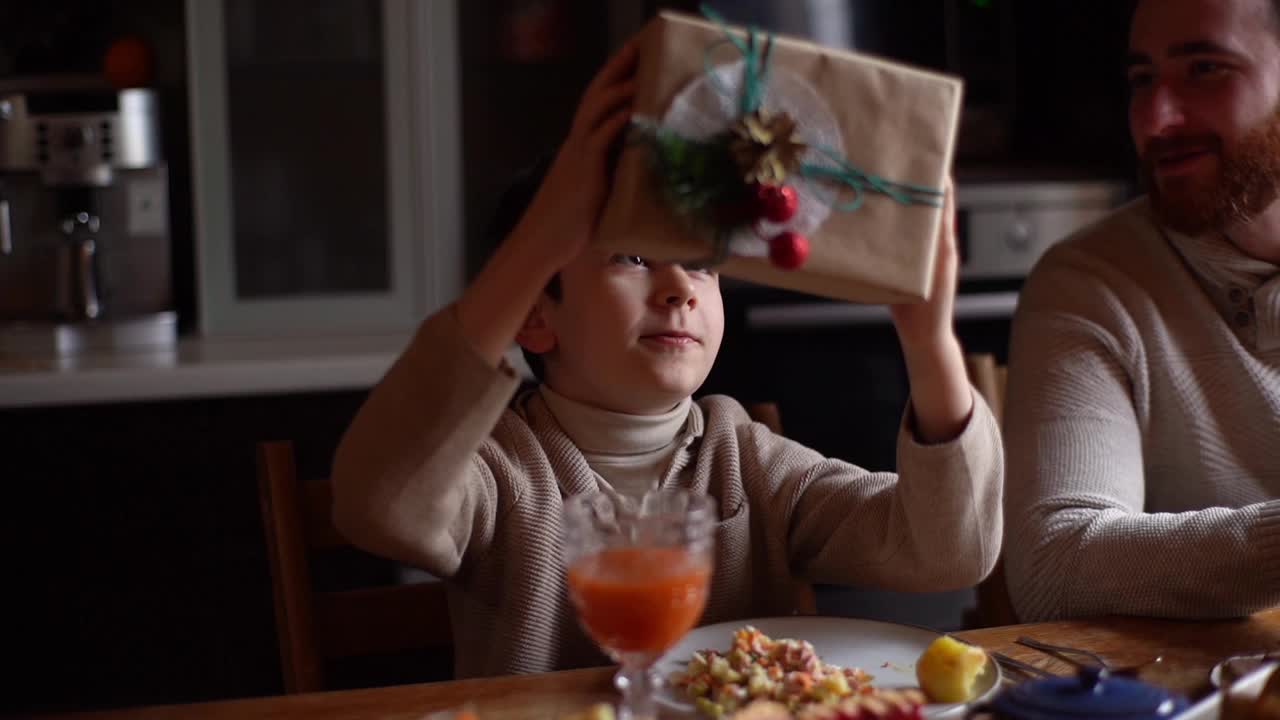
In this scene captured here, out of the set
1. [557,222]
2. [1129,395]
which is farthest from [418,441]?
[1129,395]

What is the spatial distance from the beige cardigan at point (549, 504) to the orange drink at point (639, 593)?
7.2 inches

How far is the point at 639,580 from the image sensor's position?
89cm

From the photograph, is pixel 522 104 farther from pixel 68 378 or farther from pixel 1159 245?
pixel 1159 245

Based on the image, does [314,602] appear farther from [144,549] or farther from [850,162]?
[144,549]

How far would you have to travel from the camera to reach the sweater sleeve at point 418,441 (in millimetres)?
1024

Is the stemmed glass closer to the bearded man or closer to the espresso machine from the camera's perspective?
the bearded man

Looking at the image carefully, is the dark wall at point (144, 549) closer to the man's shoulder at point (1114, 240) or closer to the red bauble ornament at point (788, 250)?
the man's shoulder at point (1114, 240)

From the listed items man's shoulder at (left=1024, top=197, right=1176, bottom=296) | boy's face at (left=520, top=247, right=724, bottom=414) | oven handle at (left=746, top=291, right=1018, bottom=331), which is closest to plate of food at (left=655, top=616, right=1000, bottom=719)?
boy's face at (left=520, top=247, right=724, bottom=414)

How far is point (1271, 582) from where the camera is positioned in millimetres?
1209

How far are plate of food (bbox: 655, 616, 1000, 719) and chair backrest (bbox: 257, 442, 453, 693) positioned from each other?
378 mm

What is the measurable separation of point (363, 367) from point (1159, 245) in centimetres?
144

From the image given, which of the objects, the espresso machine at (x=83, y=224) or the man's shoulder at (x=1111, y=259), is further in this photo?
the espresso machine at (x=83, y=224)

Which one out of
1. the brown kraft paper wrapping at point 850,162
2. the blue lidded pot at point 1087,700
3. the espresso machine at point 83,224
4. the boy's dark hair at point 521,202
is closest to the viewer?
the blue lidded pot at point 1087,700

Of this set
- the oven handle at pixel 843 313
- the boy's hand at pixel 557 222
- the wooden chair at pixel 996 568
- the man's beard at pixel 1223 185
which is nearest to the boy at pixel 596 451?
the boy's hand at pixel 557 222
